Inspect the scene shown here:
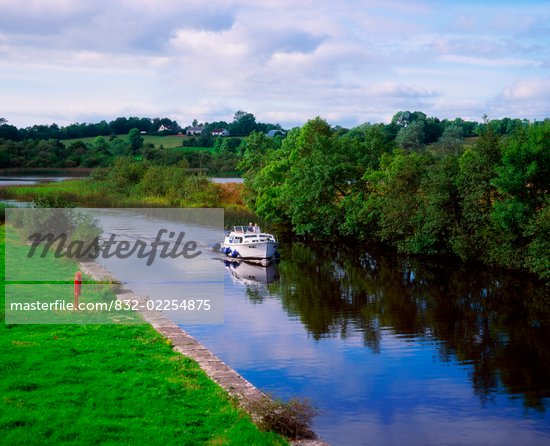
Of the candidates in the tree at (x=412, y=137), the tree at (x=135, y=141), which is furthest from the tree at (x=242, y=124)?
the tree at (x=412, y=137)

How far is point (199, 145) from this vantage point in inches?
5901

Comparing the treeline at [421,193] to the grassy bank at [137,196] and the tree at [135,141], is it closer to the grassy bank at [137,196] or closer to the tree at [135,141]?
the grassy bank at [137,196]

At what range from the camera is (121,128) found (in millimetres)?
175375

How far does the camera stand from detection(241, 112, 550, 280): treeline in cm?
3512

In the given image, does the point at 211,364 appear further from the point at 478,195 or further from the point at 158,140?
the point at 158,140

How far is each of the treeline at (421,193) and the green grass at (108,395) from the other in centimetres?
2225

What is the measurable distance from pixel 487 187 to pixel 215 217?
34917mm

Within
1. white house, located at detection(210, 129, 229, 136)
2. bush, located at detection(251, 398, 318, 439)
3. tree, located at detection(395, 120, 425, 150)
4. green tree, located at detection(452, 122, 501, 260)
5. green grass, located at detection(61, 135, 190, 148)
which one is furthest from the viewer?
white house, located at detection(210, 129, 229, 136)

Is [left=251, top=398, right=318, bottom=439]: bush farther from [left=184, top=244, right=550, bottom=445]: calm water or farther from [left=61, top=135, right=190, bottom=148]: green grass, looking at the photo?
[left=61, top=135, right=190, bottom=148]: green grass

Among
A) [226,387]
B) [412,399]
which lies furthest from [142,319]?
[412,399]

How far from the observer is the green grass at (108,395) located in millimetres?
11812

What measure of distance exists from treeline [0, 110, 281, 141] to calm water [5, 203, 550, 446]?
398ft

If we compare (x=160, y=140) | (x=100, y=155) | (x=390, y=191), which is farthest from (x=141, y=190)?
(x=160, y=140)

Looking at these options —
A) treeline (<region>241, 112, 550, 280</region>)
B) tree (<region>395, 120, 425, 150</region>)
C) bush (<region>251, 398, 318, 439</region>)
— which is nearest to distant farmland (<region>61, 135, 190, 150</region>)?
tree (<region>395, 120, 425, 150</region>)
